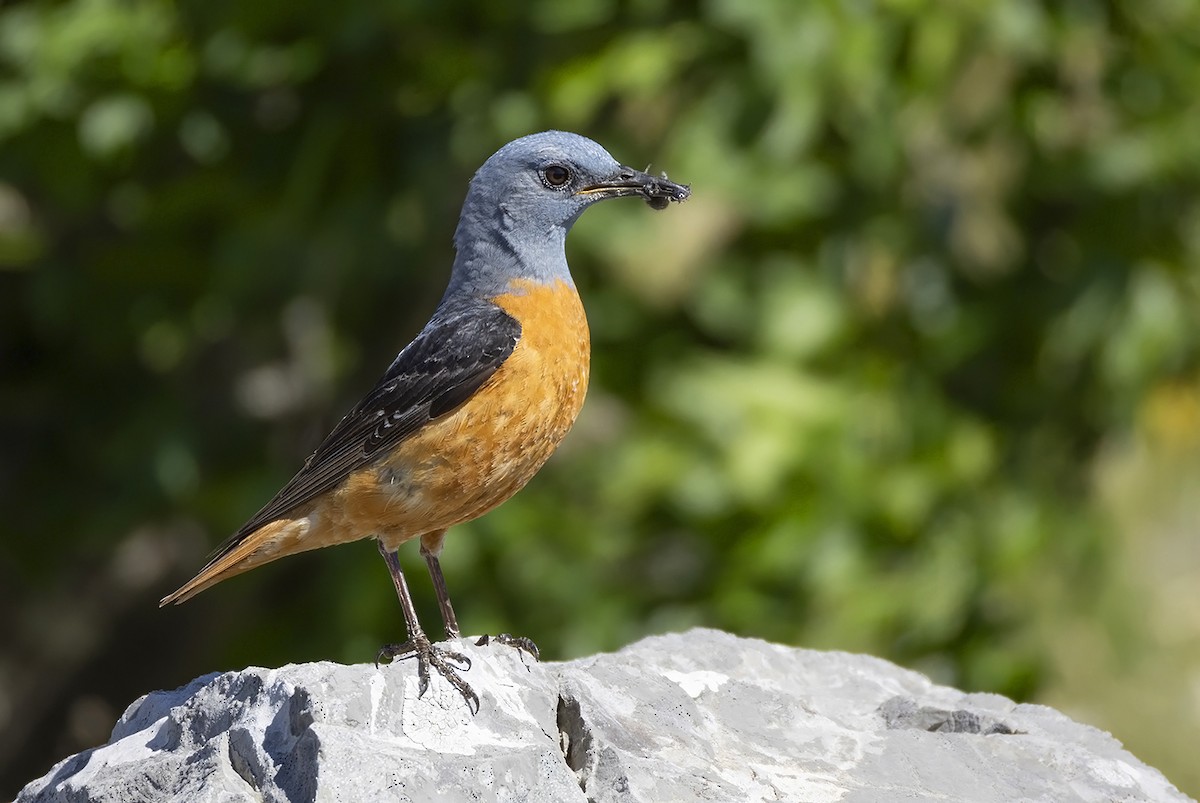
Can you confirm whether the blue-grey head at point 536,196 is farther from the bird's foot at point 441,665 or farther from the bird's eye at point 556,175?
the bird's foot at point 441,665

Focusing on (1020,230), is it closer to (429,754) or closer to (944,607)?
(944,607)

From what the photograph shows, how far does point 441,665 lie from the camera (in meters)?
4.31

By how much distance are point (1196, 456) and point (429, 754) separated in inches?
299

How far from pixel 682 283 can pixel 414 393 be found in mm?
3183

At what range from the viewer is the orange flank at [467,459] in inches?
198

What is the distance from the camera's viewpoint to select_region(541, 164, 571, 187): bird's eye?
5398mm

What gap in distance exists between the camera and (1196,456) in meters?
10.2

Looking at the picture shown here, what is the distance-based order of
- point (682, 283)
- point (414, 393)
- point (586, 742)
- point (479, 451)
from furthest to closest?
point (682, 283)
point (414, 393)
point (479, 451)
point (586, 742)

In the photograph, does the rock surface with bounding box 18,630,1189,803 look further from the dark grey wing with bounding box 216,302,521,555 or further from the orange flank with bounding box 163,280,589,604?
the dark grey wing with bounding box 216,302,521,555

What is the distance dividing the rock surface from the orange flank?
66 cm

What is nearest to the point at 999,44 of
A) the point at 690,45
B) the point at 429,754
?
the point at 690,45

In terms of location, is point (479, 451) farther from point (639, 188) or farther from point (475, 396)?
point (639, 188)

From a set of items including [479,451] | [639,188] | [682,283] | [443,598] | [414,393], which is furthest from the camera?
[682,283]

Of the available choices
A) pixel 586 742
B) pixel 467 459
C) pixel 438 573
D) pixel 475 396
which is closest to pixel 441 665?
pixel 586 742
